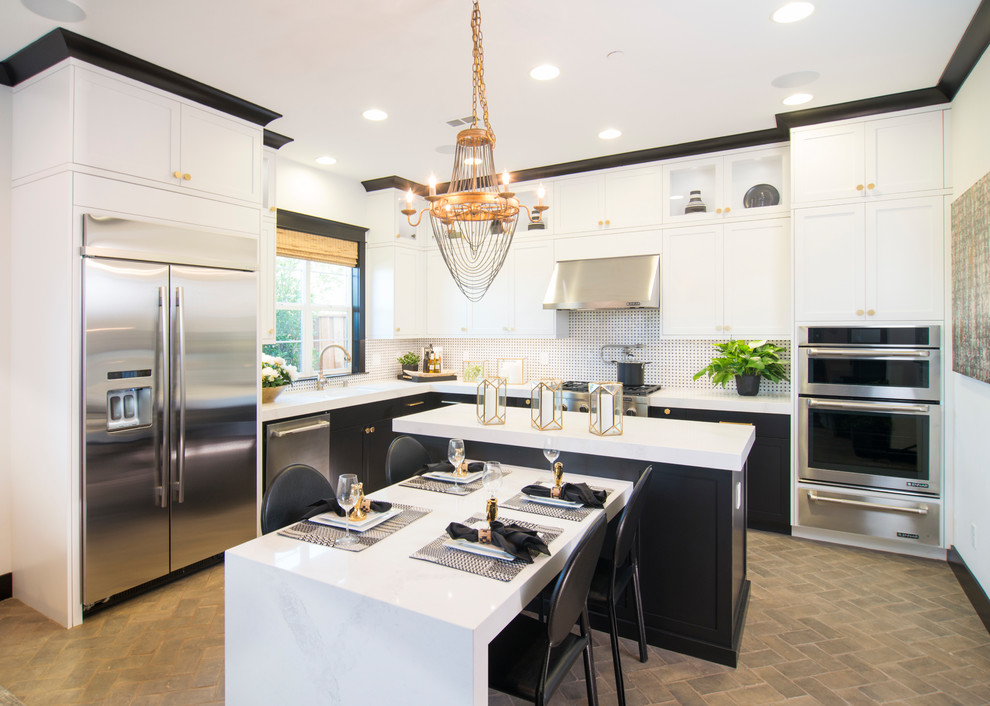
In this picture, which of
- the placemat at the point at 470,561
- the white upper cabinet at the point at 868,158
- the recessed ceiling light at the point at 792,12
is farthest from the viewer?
the white upper cabinet at the point at 868,158

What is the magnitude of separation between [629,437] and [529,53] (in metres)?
2.04

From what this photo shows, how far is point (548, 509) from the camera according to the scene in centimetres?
223

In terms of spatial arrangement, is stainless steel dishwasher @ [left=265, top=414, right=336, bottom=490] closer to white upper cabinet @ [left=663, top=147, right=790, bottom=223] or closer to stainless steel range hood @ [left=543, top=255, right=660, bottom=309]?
stainless steel range hood @ [left=543, top=255, right=660, bottom=309]

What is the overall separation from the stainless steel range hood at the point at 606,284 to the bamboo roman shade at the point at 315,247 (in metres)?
1.91

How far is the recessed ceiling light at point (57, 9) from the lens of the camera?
7.91 ft

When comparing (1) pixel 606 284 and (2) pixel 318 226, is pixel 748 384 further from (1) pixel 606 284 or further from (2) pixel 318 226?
(2) pixel 318 226

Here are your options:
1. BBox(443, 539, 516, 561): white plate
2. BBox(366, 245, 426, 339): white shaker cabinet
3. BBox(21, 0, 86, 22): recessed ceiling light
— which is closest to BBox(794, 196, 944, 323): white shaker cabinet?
BBox(443, 539, 516, 561): white plate

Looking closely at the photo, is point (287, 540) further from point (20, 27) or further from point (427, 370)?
point (427, 370)

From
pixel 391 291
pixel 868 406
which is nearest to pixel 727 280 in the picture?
pixel 868 406

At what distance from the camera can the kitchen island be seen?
2457 millimetres

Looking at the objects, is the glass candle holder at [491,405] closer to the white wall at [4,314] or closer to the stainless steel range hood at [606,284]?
the stainless steel range hood at [606,284]

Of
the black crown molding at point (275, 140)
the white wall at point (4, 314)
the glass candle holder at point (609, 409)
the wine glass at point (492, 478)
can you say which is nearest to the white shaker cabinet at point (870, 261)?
the glass candle holder at point (609, 409)

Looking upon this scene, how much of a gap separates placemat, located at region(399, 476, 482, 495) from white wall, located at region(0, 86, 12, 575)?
2316 mm

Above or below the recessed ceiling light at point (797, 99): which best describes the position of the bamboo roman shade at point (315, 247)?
below
